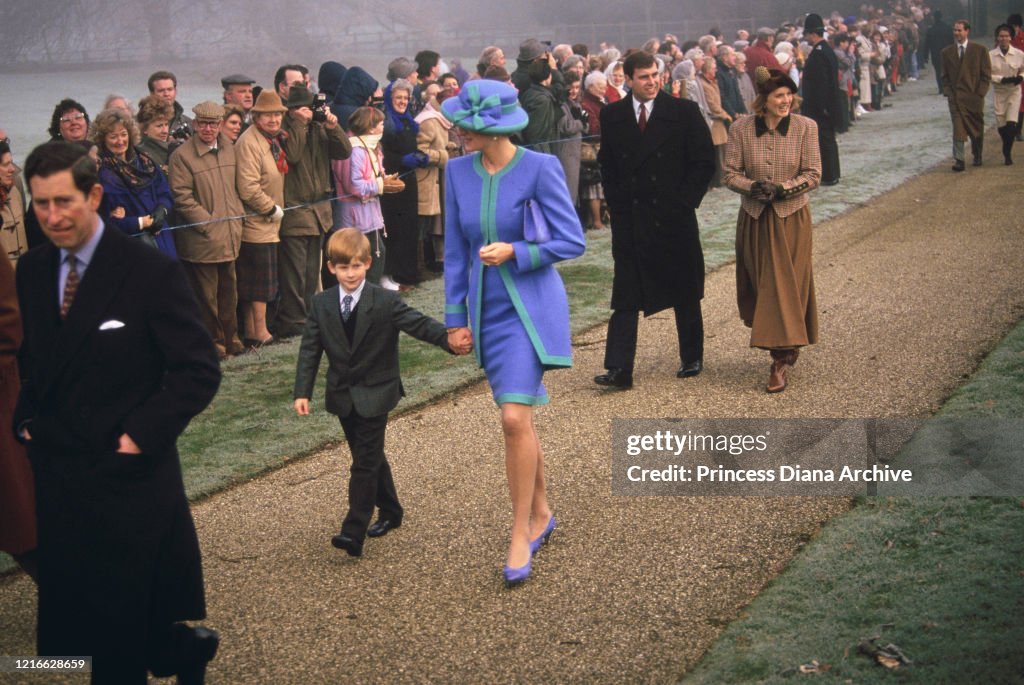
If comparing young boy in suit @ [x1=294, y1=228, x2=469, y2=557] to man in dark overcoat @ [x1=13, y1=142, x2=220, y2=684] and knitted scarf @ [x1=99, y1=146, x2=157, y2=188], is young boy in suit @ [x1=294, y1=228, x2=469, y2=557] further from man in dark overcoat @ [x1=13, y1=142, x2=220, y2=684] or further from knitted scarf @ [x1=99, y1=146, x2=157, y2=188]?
knitted scarf @ [x1=99, y1=146, x2=157, y2=188]

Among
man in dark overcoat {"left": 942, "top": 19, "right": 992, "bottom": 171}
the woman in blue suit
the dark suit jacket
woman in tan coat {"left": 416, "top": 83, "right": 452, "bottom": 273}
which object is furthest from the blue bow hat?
man in dark overcoat {"left": 942, "top": 19, "right": 992, "bottom": 171}

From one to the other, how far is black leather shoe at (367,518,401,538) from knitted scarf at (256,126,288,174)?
5110 millimetres

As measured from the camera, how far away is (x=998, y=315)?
32.4 feet

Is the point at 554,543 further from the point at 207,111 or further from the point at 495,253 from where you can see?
the point at 207,111

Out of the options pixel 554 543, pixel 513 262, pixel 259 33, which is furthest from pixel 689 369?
pixel 259 33

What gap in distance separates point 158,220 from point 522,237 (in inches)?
175

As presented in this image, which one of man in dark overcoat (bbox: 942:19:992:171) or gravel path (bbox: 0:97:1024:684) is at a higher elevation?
man in dark overcoat (bbox: 942:19:992:171)

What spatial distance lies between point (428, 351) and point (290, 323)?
1.41 m

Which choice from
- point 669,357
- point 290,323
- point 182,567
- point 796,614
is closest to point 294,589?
point 182,567

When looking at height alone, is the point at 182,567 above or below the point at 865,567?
above

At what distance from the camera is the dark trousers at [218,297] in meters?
10.1

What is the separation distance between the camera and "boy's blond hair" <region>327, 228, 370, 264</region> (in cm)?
588

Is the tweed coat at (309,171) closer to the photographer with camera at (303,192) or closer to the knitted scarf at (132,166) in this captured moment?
the photographer with camera at (303,192)

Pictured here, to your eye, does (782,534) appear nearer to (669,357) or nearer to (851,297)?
(669,357)
